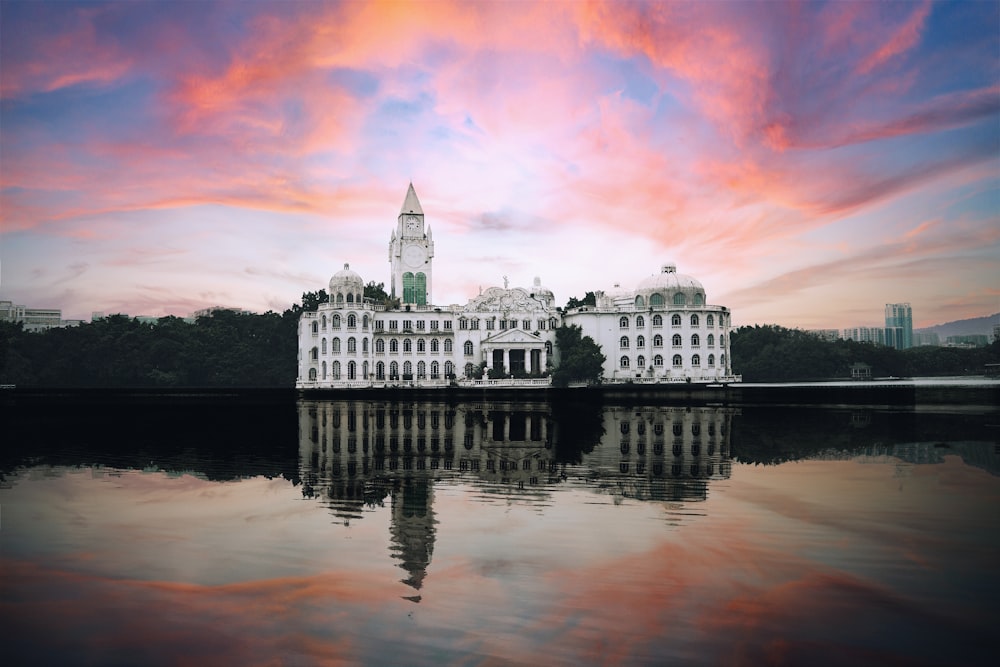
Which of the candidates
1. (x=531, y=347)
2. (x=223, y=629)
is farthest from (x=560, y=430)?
(x=531, y=347)

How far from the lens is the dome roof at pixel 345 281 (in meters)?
99.1

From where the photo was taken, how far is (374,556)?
13.0 meters

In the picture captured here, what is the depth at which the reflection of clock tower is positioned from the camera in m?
114

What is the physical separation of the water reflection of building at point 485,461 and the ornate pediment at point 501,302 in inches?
2356

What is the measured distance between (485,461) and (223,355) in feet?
320

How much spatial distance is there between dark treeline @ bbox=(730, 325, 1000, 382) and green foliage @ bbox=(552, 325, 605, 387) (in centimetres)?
3121

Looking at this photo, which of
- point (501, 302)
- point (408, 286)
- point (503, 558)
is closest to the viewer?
point (503, 558)

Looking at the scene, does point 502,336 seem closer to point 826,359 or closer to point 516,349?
point 516,349

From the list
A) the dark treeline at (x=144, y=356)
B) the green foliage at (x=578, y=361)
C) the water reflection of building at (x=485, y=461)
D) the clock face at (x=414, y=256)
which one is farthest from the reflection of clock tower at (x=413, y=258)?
the water reflection of building at (x=485, y=461)

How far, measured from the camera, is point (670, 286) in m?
105

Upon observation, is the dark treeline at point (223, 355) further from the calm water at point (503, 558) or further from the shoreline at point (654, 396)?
the calm water at point (503, 558)

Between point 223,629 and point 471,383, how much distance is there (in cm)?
8239

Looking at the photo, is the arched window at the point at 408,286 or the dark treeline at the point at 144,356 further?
the arched window at the point at 408,286

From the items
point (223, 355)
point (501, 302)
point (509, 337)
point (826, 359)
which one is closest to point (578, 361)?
point (509, 337)
